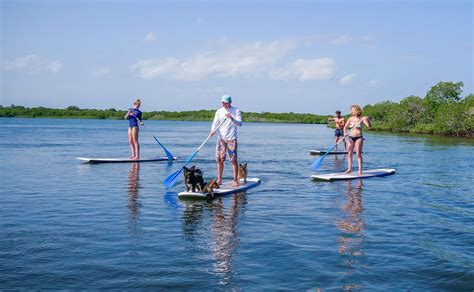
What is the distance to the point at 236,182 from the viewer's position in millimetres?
13820

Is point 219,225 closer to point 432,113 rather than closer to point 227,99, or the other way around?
point 227,99

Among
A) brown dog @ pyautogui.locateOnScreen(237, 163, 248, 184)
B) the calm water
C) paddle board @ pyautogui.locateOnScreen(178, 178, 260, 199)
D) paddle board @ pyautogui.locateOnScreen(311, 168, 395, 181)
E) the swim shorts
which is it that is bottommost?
the calm water

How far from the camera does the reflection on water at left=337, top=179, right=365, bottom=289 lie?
761 centimetres

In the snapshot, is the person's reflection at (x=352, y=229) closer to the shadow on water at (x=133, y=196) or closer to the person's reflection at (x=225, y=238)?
the person's reflection at (x=225, y=238)

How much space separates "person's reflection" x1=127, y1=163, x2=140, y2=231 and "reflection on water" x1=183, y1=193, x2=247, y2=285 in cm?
99

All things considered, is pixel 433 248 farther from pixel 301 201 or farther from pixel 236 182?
pixel 236 182

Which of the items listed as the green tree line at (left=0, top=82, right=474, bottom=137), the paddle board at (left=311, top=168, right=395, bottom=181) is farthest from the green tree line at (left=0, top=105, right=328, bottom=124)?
the paddle board at (left=311, top=168, right=395, bottom=181)

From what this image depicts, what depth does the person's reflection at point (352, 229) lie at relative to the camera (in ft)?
25.4

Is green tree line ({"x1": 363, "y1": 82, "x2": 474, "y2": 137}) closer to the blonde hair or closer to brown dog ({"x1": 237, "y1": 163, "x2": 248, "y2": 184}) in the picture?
the blonde hair

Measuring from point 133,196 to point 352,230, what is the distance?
582 centimetres

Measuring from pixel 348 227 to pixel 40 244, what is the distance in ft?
17.6

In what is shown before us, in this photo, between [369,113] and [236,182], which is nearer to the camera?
[236,182]

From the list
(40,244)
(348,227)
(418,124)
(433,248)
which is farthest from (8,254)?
(418,124)

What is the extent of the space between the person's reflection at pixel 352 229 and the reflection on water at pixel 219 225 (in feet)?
5.74
